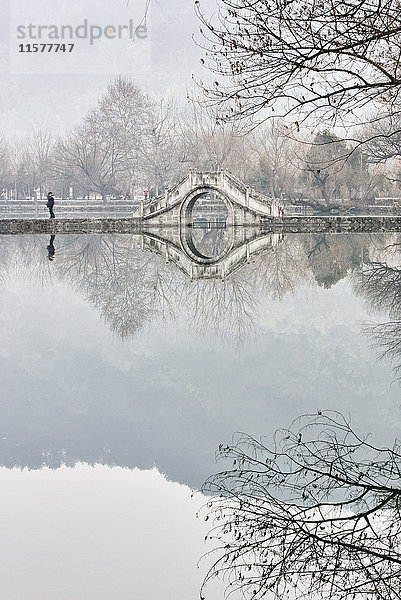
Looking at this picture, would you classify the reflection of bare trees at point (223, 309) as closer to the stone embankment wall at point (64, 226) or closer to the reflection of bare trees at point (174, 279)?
the reflection of bare trees at point (174, 279)

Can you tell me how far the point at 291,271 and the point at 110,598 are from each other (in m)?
17.3

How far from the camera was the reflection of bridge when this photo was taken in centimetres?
2158

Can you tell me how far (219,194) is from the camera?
43.6 m

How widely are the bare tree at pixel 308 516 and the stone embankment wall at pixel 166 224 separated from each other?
35116 millimetres

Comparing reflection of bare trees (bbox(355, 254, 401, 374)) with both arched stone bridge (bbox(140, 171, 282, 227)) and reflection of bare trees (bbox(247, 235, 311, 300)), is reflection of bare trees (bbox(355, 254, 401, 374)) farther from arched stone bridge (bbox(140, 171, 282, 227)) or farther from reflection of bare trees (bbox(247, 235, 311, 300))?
arched stone bridge (bbox(140, 171, 282, 227))

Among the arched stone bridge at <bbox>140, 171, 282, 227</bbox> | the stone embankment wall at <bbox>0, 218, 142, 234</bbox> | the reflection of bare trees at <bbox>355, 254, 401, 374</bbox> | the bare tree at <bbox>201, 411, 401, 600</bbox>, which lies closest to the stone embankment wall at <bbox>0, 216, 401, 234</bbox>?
the stone embankment wall at <bbox>0, 218, 142, 234</bbox>

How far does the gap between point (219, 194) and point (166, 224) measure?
2.99 m

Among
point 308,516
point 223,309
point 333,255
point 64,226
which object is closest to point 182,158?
point 64,226

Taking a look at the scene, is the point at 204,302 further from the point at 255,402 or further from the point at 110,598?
the point at 110,598

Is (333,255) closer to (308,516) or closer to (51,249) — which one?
(51,249)

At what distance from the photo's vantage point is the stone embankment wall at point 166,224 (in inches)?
1658

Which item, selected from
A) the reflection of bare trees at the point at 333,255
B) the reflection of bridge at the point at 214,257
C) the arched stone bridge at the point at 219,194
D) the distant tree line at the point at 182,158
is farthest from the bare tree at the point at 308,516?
the distant tree line at the point at 182,158

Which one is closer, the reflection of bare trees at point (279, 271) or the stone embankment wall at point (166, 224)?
the reflection of bare trees at point (279, 271)

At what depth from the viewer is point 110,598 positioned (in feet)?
14.0
